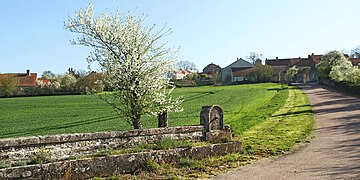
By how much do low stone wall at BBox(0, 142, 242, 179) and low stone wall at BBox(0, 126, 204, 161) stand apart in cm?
69

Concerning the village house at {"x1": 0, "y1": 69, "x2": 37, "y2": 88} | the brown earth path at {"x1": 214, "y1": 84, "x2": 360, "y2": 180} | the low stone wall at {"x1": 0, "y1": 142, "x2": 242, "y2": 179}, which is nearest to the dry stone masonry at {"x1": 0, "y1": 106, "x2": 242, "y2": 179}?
the low stone wall at {"x1": 0, "y1": 142, "x2": 242, "y2": 179}

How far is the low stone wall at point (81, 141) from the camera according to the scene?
28.1 ft

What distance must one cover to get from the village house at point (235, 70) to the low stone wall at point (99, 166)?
115556 millimetres

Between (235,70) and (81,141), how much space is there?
122 m

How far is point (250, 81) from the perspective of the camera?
10400 cm

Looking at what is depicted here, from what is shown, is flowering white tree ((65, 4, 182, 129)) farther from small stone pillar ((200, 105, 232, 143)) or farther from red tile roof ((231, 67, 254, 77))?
red tile roof ((231, 67, 254, 77))

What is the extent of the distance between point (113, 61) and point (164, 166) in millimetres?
3942

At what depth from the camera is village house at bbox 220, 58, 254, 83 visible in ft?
414

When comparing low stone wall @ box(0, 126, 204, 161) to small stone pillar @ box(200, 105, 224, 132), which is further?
small stone pillar @ box(200, 105, 224, 132)

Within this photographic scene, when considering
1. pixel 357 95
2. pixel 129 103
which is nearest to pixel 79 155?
pixel 129 103

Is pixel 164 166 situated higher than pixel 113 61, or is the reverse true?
pixel 113 61

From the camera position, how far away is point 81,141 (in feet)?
31.2

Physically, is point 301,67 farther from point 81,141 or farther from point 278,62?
point 81,141

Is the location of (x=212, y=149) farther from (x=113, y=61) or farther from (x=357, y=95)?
(x=357, y=95)
